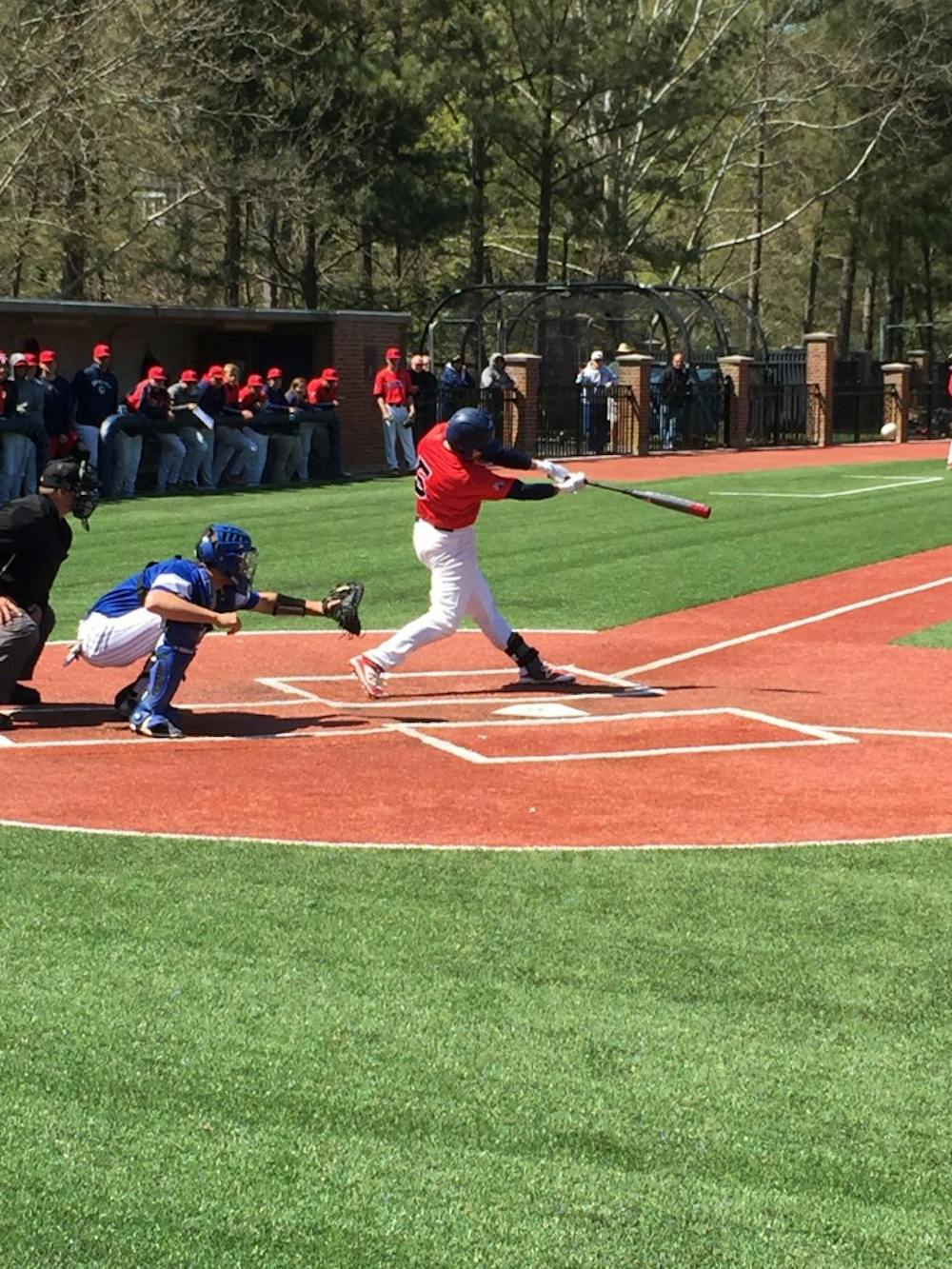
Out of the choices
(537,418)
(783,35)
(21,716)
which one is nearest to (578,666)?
(21,716)

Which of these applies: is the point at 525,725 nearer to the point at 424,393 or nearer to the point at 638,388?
the point at 424,393

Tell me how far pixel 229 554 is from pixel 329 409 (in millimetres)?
18346

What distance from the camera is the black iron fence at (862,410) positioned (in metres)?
44.6

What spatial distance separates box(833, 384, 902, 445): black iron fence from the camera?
44.6 metres

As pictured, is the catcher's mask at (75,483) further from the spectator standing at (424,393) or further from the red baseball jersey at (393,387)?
the spectator standing at (424,393)

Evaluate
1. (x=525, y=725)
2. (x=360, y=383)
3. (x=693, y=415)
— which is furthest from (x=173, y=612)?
(x=693, y=415)

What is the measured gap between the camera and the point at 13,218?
1454 inches

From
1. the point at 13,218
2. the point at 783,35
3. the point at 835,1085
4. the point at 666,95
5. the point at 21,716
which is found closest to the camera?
the point at 835,1085

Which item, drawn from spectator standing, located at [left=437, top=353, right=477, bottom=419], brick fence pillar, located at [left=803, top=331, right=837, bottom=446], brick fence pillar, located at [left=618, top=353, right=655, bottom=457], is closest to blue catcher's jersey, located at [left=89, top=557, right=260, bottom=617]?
spectator standing, located at [left=437, top=353, right=477, bottom=419]

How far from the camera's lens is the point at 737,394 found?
39750 mm

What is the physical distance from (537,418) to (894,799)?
84.8 feet

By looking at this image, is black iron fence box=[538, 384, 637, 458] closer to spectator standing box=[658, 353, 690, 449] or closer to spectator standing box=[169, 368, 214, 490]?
spectator standing box=[658, 353, 690, 449]

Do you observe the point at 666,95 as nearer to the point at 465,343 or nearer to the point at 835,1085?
the point at 465,343

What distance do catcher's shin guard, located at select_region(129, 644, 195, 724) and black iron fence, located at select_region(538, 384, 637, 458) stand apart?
80.6 ft
